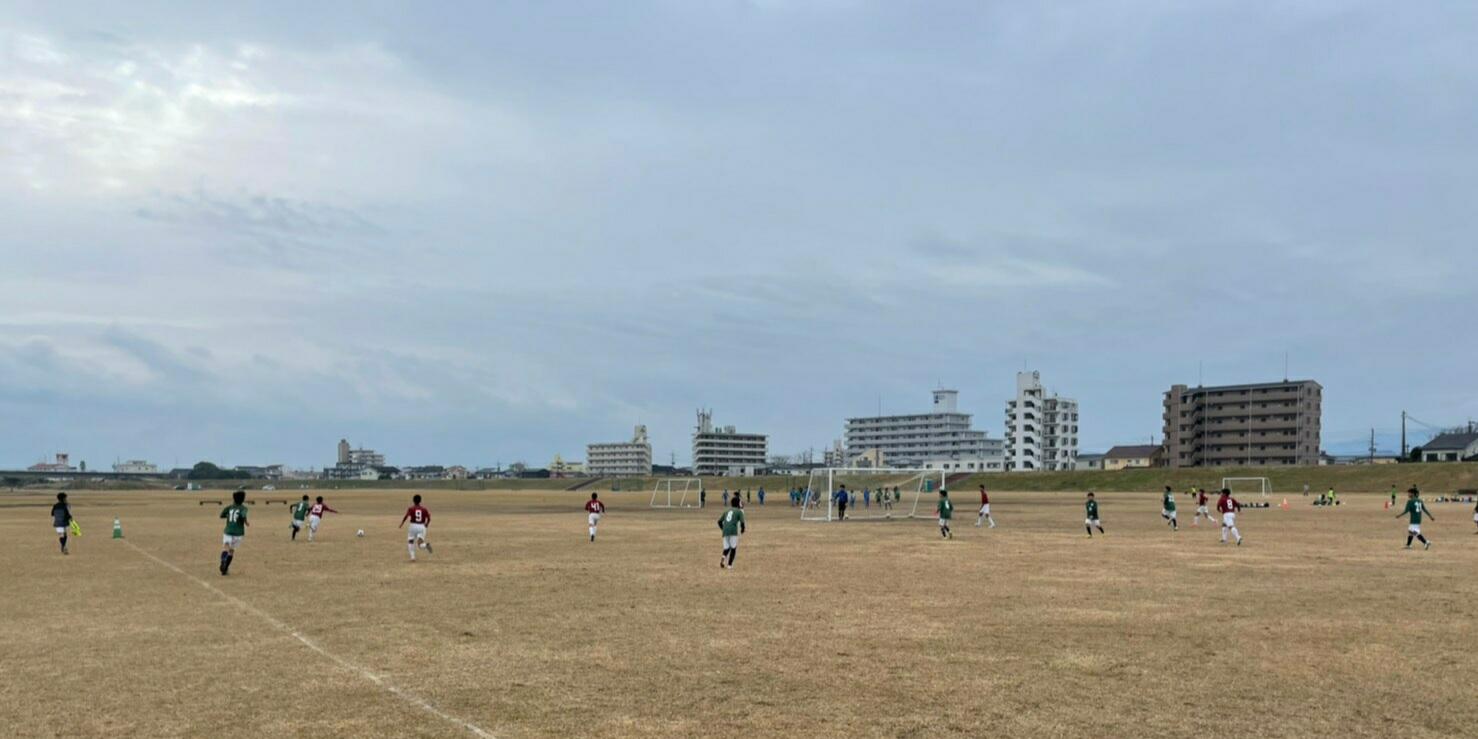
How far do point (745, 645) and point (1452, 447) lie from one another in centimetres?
17142

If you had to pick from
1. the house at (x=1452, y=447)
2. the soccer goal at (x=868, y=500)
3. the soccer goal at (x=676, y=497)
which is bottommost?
the soccer goal at (x=676, y=497)

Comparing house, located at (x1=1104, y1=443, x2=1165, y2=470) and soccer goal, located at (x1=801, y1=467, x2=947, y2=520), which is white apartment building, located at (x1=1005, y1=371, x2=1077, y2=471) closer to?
house, located at (x1=1104, y1=443, x2=1165, y2=470)

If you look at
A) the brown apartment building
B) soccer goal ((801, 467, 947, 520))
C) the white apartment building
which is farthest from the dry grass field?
the white apartment building

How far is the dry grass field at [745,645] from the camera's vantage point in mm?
10938

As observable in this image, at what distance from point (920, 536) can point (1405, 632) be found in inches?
999

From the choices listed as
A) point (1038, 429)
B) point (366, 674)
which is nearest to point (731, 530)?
point (366, 674)

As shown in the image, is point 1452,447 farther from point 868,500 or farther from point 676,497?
point 868,500

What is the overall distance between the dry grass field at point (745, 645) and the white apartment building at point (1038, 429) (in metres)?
161

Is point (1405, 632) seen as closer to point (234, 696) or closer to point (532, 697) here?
point (532, 697)

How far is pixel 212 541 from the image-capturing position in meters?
39.4

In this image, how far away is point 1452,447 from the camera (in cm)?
15350

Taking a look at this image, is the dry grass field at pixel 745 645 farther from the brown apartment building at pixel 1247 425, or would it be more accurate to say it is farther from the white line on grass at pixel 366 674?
the brown apartment building at pixel 1247 425

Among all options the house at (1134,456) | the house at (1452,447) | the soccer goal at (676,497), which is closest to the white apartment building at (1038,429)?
the house at (1134,456)

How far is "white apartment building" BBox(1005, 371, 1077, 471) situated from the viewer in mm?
189250
